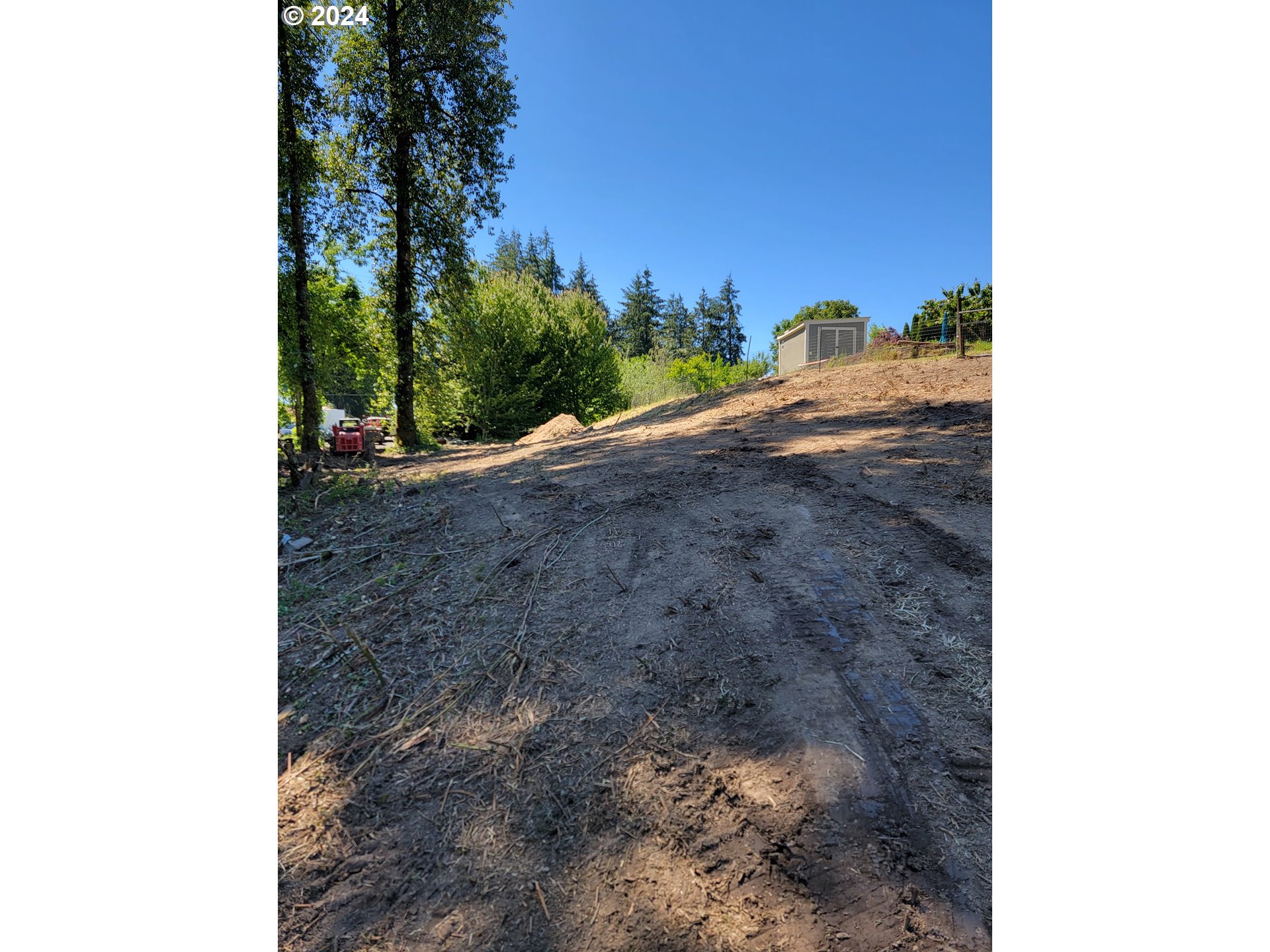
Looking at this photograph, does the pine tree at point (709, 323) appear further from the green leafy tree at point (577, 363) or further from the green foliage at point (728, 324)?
the green leafy tree at point (577, 363)

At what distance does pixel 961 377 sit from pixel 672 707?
744cm

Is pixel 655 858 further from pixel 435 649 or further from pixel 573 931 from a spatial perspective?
pixel 435 649

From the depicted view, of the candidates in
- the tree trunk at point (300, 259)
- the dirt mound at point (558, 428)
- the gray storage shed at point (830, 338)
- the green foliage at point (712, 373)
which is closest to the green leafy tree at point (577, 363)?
the green foliage at point (712, 373)

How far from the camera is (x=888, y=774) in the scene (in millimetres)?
1548

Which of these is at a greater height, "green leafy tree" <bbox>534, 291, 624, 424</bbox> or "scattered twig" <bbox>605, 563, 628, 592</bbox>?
"green leafy tree" <bbox>534, 291, 624, 424</bbox>

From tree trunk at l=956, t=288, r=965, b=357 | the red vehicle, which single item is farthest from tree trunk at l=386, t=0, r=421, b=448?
tree trunk at l=956, t=288, r=965, b=357

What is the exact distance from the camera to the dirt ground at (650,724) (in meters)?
1.35

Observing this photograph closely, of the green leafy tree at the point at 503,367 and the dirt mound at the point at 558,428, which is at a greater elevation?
the green leafy tree at the point at 503,367

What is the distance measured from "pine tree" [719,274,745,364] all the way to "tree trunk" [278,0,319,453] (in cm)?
4111

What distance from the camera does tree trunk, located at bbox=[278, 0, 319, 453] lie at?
690 centimetres

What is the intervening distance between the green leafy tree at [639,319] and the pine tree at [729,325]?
235 inches

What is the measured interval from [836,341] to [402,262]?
12.4 metres

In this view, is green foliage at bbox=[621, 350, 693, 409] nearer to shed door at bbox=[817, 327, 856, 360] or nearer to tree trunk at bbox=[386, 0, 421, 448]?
shed door at bbox=[817, 327, 856, 360]

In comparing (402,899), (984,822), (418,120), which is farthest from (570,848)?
(418,120)
